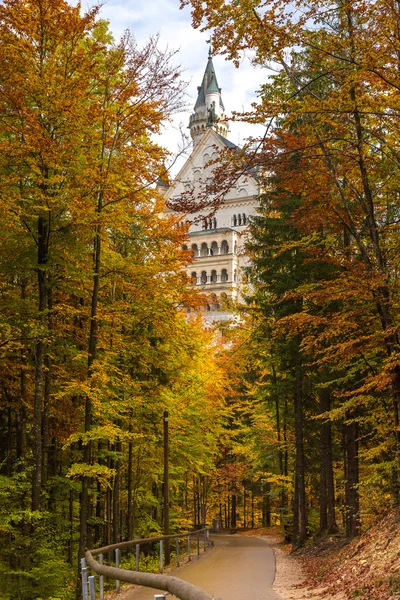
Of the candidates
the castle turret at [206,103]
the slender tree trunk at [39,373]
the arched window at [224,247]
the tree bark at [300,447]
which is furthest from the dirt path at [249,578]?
the castle turret at [206,103]

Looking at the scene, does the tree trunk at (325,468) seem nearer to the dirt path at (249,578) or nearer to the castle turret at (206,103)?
the dirt path at (249,578)

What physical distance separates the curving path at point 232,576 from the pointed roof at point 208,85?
317 ft

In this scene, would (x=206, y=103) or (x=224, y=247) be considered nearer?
(x=224, y=247)

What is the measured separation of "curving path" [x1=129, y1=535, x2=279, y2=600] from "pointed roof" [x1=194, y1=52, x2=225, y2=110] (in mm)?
96760

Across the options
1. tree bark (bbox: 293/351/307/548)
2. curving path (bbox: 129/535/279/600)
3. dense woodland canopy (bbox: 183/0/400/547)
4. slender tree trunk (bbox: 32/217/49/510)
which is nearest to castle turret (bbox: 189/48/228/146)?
tree bark (bbox: 293/351/307/548)

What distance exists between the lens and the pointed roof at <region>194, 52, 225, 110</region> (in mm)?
106369

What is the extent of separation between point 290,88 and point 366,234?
348 cm

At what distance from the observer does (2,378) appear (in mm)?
15125

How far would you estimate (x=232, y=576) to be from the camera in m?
13.4

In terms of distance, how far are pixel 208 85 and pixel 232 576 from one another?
337 feet

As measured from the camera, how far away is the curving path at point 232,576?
10.9m

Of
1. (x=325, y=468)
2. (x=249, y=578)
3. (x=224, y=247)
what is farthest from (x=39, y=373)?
(x=224, y=247)

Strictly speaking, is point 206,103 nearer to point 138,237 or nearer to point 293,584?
point 138,237

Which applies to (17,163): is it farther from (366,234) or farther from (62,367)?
(366,234)
